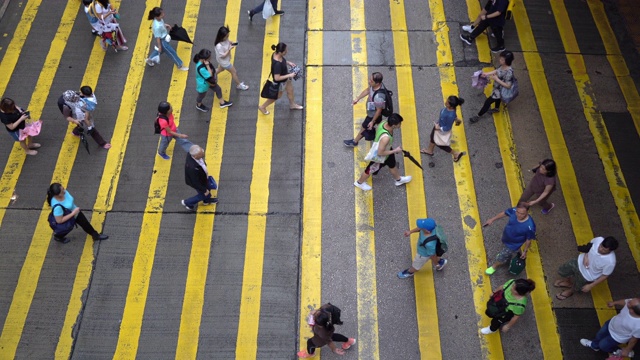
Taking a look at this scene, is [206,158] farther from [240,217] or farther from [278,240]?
[278,240]

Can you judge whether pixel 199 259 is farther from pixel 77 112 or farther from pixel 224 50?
pixel 224 50

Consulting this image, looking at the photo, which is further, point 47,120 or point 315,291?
point 47,120

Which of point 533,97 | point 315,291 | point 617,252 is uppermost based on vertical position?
point 533,97

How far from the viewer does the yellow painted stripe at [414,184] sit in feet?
27.9

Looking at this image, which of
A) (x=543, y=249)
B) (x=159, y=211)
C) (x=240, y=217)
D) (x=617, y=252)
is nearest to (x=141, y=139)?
(x=159, y=211)

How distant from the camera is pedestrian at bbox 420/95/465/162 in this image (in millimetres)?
9086

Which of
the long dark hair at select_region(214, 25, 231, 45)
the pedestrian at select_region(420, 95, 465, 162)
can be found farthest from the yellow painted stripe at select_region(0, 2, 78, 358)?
the pedestrian at select_region(420, 95, 465, 162)

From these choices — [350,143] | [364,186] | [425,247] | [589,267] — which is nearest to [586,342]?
[589,267]

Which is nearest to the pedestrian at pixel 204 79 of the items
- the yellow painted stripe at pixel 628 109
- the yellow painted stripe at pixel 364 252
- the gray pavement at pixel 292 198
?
the gray pavement at pixel 292 198

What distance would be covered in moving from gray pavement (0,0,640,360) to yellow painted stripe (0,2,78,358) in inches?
5.0

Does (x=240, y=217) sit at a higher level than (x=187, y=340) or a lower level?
higher

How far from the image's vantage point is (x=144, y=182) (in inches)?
403

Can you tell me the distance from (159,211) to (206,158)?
4.72 feet

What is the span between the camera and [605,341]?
7848mm
